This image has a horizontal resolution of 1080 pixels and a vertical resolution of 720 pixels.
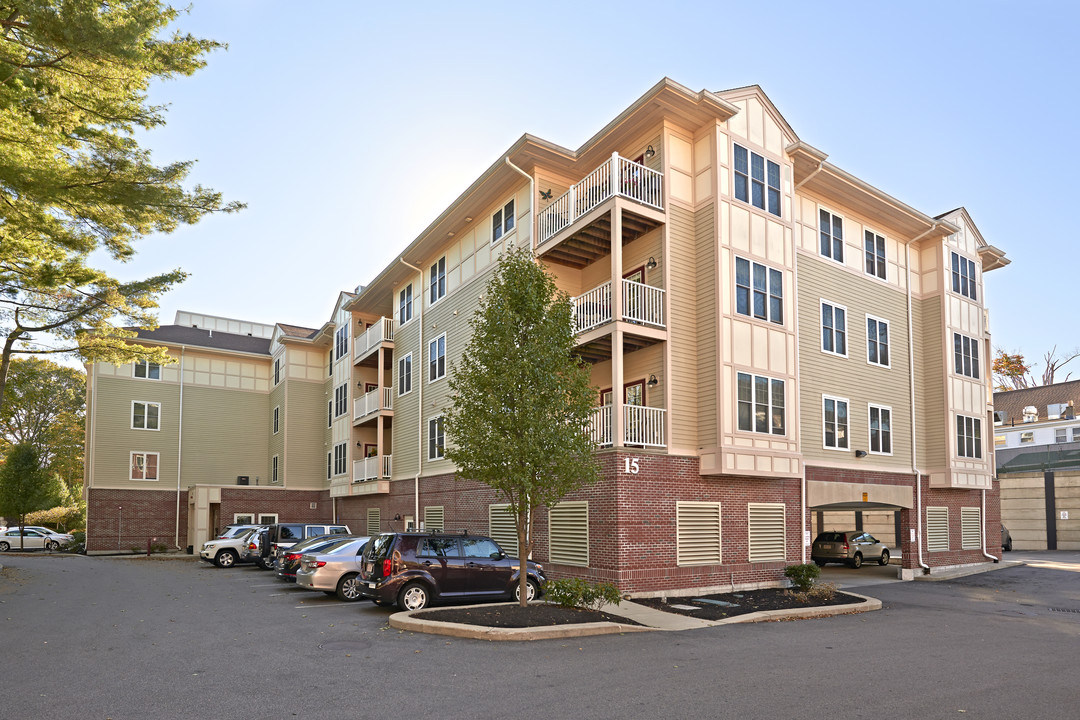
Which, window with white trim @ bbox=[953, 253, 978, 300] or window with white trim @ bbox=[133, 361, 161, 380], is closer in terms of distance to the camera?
window with white trim @ bbox=[953, 253, 978, 300]

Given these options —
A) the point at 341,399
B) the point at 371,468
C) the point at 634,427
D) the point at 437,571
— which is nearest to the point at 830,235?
the point at 634,427

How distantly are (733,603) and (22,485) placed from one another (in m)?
39.7

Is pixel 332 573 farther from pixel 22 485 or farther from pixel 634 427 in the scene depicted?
pixel 22 485

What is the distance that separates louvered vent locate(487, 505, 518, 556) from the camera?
21.9 meters

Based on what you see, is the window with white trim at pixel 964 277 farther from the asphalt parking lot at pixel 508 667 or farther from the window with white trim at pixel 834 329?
the asphalt parking lot at pixel 508 667

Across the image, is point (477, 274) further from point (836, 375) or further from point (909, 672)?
point (909, 672)

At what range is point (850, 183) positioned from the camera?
2362cm

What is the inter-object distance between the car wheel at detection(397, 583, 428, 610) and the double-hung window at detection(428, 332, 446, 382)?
12.5 m

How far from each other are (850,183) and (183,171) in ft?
59.8

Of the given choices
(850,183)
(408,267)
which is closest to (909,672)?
(850,183)

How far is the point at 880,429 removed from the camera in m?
24.7

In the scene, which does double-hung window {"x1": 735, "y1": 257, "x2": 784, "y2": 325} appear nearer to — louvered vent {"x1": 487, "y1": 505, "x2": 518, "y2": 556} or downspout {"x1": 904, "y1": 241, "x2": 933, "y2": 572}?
downspout {"x1": 904, "y1": 241, "x2": 933, "y2": 572}

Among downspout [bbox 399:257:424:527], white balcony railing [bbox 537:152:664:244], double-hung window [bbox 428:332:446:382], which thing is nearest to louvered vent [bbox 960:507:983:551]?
white balcony railing [bbox 537:152:664:244]

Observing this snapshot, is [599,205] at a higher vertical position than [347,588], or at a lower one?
higher
